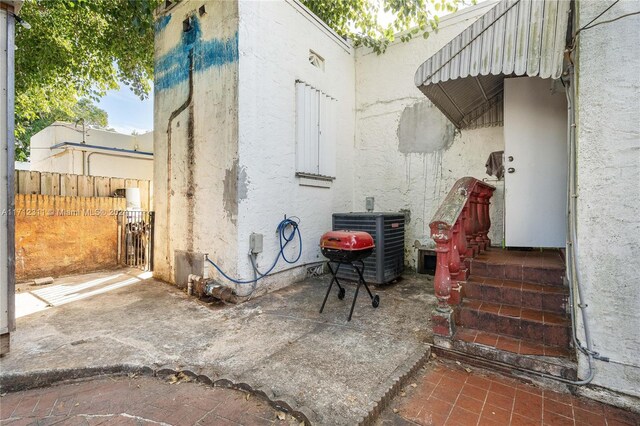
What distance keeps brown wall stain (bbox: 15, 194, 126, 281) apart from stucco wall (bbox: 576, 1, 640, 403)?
24.2 feet

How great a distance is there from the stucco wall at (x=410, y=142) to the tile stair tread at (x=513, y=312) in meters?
2.22

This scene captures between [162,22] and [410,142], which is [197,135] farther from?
[410,142]

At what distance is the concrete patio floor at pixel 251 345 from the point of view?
2.16 m

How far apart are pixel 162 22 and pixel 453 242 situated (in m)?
5.87

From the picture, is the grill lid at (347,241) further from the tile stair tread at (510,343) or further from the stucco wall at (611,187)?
the stucco wall at (611,187)

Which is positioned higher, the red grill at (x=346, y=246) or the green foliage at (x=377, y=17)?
the green foliage at (x=377, y=17)

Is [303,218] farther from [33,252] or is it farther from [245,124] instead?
[33,252]

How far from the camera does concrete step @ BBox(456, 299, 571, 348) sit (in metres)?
2.56

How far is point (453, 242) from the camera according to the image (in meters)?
3.05

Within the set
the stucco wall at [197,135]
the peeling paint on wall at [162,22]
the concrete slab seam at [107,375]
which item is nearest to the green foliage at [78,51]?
the peeling paint on wall at [162,22]

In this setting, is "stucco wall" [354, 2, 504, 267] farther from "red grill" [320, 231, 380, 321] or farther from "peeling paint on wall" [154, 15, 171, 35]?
"peeling paint on wall" [154, 15, 171, 35]

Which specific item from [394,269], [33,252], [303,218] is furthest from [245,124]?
[33,252]

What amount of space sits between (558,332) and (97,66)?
35.0ft

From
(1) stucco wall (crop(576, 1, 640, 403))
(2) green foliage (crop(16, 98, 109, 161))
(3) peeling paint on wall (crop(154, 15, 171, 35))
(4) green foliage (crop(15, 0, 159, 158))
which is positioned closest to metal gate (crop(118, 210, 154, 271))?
(3) peeling paint on wall (crop(154, 15, 171, 35))
